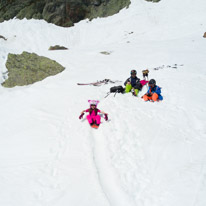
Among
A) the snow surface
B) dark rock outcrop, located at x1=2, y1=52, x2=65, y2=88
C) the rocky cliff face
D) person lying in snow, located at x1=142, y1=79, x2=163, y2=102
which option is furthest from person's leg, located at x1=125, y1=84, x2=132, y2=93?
the rocky cliff face

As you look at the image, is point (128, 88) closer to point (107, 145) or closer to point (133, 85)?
point (133, 85)

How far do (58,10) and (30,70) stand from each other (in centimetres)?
3775

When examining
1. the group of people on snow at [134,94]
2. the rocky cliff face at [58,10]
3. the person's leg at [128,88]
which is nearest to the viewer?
the group of people on snow at [134,94]

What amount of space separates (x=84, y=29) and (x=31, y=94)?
1443 inches

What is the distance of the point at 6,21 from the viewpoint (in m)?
48.1

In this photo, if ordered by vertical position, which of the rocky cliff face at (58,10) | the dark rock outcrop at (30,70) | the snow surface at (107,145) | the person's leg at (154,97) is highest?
the rocky cliff face at (58,10)

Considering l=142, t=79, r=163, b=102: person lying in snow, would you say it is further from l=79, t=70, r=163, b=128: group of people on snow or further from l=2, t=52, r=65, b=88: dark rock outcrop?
l=2, t=52, r=65, b=88: dark rock outcrop

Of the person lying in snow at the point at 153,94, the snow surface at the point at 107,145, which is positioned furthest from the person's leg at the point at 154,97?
the snow surface at the point at 107,145

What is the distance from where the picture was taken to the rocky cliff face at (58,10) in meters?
48.4

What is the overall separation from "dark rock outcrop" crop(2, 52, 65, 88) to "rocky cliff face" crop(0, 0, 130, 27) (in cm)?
3170

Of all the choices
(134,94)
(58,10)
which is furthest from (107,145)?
(58,10)

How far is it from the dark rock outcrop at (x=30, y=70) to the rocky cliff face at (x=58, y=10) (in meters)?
31.7

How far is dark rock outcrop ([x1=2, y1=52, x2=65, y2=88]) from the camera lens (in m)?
18.0

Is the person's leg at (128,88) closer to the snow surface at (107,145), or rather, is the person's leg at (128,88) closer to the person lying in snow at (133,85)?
the person lying in snow at (133,85)
